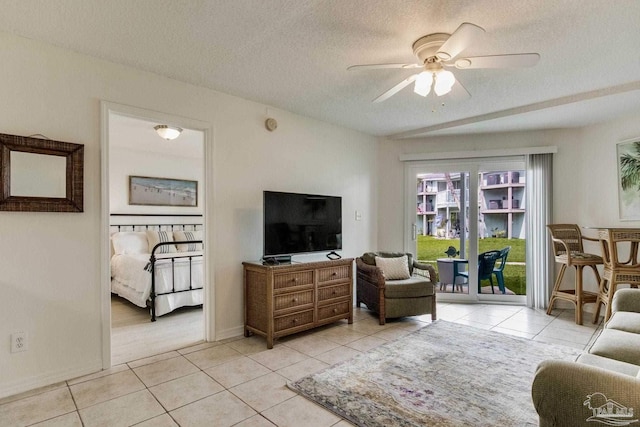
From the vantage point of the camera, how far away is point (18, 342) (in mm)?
2406

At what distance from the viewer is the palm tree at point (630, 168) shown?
3979mm

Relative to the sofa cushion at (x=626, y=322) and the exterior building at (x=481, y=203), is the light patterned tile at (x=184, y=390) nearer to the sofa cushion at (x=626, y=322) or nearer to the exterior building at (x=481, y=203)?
the sofa cushion at (x=626, y=322)

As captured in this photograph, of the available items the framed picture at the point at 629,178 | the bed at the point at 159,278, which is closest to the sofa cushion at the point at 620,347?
the framed picture at the point at 629,178

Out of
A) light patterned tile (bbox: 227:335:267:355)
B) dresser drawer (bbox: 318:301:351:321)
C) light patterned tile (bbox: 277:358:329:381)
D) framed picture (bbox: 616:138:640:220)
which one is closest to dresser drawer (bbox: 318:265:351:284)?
dresser drawer (bbox: 318:301:351:321)

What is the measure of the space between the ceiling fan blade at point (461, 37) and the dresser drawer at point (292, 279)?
89.6 inches

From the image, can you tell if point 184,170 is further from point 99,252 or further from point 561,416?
point 561,416

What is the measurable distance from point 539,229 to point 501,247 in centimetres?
57

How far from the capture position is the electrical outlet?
239 centimetres

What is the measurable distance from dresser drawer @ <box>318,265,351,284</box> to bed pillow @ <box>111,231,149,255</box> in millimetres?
3415

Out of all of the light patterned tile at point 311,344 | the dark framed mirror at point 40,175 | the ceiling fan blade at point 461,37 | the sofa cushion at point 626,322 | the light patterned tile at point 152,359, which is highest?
the ceiling fan blade at point 461,37

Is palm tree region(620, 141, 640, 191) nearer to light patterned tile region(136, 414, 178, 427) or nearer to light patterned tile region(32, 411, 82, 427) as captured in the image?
light patterned tile region(136, 414, 178, 427)

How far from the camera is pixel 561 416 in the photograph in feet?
4.11

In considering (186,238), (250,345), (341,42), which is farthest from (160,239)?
(341,42)

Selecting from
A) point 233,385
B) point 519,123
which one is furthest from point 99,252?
point 519,123
